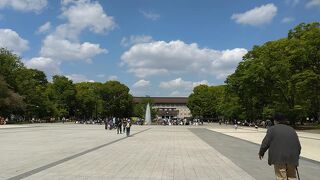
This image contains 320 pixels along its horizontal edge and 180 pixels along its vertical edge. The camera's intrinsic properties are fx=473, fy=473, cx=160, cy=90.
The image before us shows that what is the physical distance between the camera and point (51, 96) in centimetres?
11838

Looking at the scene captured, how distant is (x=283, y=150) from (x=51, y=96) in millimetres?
114188

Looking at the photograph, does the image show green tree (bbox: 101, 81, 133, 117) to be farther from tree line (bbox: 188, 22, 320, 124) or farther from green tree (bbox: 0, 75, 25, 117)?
tree line (bbox: 188, 22, 320, 124)

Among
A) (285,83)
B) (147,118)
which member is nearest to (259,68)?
(285,83)

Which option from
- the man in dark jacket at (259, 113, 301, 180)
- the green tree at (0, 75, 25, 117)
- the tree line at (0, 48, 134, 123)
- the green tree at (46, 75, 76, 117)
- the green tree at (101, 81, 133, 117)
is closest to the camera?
the man in dark jacket at (259, 113, 301, 180)

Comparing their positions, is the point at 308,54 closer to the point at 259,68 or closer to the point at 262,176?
the point at 259,68

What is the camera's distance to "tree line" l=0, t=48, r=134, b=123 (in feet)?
289

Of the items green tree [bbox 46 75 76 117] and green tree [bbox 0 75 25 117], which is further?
green tree [bbox 46 75 76 117]

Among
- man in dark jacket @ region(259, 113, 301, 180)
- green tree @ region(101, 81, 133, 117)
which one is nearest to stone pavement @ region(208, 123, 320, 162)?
man in dark jacket @ region(259, 113, 301, 180)

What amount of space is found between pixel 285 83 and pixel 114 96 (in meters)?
83.8

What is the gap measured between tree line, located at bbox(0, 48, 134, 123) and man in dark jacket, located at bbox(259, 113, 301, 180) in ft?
243

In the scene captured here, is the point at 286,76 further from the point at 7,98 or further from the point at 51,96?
the point at 51,96

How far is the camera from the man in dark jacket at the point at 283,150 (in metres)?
7.97

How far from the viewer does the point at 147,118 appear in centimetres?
10919

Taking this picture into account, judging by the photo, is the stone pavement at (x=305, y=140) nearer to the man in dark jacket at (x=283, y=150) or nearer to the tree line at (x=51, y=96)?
the man in dark jacket at (x=283, y=150)
